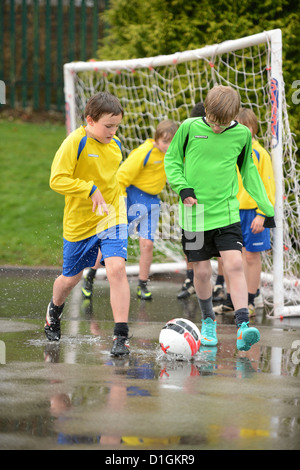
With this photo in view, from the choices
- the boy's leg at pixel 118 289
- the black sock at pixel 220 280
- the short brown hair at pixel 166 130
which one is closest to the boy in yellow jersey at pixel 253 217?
the black sock at pixel 220 280

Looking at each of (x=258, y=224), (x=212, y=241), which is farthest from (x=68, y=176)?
(x=258, y=224)

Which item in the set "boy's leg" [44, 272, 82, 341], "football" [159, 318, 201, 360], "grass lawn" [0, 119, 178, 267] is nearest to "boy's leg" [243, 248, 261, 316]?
"football" [159, 318, 201, 360]

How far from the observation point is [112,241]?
523cm

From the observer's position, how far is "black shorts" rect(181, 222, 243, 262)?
5.36 m

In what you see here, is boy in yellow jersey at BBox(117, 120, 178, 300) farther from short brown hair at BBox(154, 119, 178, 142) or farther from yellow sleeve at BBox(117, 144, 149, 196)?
short brown hair at BBox(154, 119, 178, 142)

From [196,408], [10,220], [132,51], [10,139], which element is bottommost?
[196,408]

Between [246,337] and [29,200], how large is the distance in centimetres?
645

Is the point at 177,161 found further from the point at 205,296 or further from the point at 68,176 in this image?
Answer: the point at 205,296

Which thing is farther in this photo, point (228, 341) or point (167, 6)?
point (167, 6)

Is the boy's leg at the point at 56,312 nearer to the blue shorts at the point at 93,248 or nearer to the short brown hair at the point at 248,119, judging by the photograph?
the blue shorts at the point at 93,248

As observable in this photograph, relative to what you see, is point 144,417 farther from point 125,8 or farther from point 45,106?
point 45,106

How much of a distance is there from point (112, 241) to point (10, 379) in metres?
1.21

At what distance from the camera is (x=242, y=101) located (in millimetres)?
9133

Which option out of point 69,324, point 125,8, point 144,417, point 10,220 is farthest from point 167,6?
point 144,417
